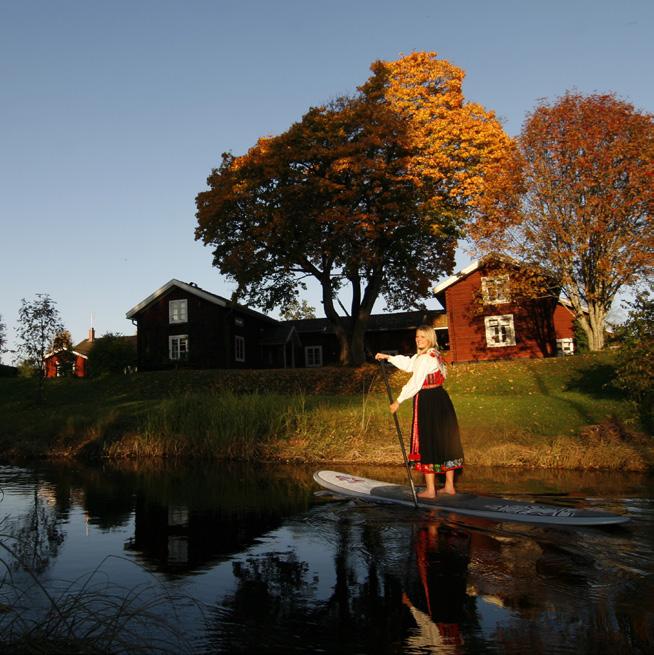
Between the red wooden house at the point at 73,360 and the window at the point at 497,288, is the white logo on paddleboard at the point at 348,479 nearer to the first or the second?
the red wooden house at the point at 73,360

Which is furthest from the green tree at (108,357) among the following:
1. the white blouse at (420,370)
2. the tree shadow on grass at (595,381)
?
the white blouse at (420,370)

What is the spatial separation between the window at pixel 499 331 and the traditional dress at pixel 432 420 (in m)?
28.4

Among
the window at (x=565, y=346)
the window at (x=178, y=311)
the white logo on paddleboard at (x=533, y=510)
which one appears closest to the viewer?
the white logo on paddleboard at (x=533, y=510)

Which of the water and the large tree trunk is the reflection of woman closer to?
the water

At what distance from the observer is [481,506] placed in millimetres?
7379

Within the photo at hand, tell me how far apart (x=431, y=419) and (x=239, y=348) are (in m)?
34.6

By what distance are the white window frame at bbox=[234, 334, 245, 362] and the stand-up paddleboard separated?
3212 centimetres

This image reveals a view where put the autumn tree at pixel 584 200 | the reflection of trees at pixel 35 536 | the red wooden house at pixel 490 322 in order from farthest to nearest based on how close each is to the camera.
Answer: the red wooden house at pixel 490 322, the autumn tree at pixel 584 200, the reflection of trees at pixel 35 536

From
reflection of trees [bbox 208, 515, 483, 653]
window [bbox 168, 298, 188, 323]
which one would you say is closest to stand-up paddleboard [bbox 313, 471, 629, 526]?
reflection of trees [bbox 208, 515, 483, 653]

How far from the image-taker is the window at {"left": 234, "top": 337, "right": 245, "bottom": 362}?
4104 cm

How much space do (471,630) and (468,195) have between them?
2814 centimetres

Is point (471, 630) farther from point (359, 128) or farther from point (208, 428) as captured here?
point (359, 128)

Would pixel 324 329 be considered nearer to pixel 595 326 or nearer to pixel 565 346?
pixel 565 346

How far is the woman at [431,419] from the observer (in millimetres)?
8117
